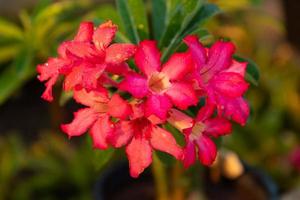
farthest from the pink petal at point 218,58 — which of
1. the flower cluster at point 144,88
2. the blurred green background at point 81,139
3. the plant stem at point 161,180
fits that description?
the blurred green background at point 81,139

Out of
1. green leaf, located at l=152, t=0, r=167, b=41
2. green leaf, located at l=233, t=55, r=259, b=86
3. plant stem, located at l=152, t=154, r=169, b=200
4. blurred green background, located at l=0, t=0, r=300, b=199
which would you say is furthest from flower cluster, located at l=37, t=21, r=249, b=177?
blurred green background, located at l=0, t=0, r=300, b=199

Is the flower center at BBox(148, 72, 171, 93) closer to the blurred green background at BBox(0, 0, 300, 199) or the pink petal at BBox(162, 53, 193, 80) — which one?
the pink petal at BBox(162, 53, 193, 80)

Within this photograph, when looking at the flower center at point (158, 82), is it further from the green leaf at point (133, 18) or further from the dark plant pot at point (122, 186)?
the dark plant pot at point (122, 186)

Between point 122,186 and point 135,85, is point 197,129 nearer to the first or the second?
point 135,85

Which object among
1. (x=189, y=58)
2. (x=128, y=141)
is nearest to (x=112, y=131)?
(x=128, y=141)

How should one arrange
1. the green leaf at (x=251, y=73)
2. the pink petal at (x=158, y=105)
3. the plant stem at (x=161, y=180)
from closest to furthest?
the pink petal at (x=158, y=105)
the green leaf at (x=251, y=73)
the plant stem at (x=161, y=180)

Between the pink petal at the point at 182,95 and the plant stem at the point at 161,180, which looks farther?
the plant stem at the point at 161,180

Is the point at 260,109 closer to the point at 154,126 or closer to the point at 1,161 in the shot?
the point at 1,161

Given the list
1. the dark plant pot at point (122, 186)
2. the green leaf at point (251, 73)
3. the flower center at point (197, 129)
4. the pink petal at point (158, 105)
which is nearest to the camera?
the pink petal at point (158, 105)
